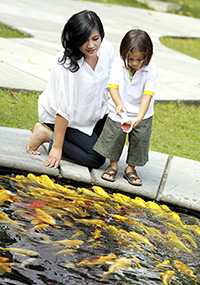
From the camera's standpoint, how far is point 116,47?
11.3 metres

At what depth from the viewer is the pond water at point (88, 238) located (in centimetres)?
391

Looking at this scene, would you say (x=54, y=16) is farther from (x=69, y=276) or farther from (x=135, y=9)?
(x=69, y=276)

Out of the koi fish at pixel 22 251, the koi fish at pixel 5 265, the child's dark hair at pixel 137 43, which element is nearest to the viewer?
the koi fish at pixel 5 265

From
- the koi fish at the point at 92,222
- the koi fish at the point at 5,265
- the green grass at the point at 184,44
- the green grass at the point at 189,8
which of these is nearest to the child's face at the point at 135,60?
the koi fish at the point at 92,222

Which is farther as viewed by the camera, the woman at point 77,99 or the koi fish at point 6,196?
the woman at point 77,99

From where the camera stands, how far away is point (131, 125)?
204 inches

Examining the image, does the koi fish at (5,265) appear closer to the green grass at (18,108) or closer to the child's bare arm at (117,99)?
the child's bare arm at (117,99)

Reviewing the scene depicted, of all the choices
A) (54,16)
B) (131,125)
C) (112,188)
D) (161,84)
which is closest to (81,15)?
(131,125)

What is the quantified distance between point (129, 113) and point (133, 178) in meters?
0.46

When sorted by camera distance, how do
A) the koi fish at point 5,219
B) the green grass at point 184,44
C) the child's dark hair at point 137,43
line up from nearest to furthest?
the koi fish at point 5,219, the child's dark hair at point 137,43, the green grass at point 184,44

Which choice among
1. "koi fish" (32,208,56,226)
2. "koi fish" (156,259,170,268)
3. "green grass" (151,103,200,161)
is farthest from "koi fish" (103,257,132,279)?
"green grass" (151,103,200,161)

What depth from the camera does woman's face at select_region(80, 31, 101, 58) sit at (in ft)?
16.9

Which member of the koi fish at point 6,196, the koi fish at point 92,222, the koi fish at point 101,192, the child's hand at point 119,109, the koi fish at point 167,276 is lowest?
the koi fish at point 6,196

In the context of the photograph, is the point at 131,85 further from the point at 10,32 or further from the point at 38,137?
the point at 10,32
